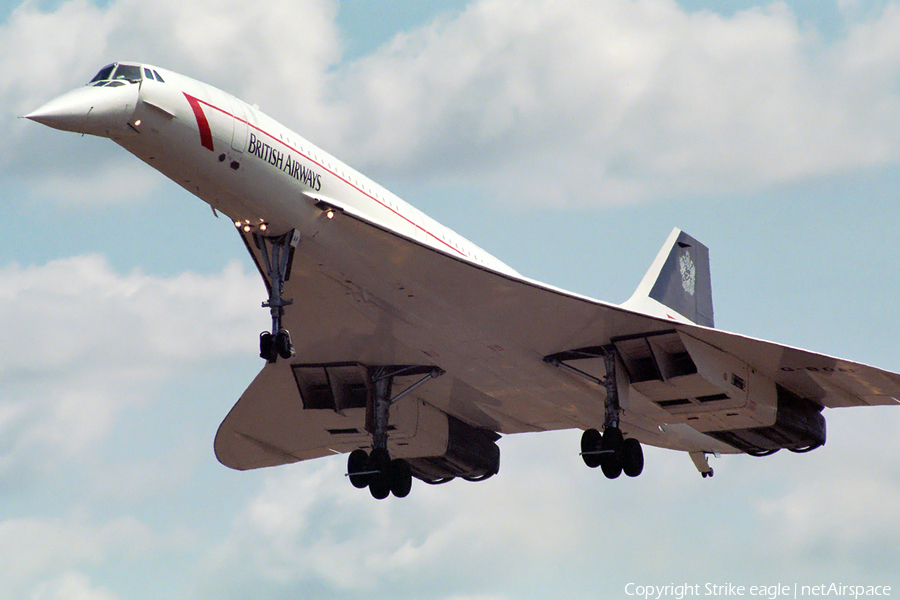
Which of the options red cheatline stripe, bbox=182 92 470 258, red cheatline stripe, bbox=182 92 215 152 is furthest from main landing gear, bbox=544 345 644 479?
red cheatline stripe, bbox=182 92 215 152

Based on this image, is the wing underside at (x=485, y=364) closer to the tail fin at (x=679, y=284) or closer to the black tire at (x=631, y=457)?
the black tire at (x=631, y=457)

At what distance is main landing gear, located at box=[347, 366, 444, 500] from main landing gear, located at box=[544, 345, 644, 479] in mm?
2517

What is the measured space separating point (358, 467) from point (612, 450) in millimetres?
4636

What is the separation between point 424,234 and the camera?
60.0 ft

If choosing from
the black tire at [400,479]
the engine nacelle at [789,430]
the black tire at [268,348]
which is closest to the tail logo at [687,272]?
the engine nacelle at [789,430]

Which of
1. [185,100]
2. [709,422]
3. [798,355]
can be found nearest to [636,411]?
[709,422]

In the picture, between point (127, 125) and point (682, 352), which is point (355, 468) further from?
point (127, 125)

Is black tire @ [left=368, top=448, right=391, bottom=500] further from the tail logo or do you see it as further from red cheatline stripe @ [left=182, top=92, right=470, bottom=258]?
the tail logo

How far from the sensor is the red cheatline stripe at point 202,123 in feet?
49.5

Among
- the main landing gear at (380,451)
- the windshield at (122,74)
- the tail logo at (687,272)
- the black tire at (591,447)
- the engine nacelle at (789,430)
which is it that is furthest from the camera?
the tail logo at (687,272)

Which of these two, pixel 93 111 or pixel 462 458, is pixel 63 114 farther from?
pixel 462 458

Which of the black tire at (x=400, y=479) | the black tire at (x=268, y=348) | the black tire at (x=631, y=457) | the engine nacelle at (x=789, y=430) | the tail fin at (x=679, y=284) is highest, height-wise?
the tail fin at (x=679, y=284)

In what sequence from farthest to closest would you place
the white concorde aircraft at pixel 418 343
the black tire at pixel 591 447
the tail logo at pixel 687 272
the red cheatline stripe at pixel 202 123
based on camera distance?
the tail logo at pixel 687 272, the black tire at pixel 591 447, the white concorde aircraft at pixel 418 343, the red cheatline stripe at pixel 202 123

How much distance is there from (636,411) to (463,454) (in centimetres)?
390
